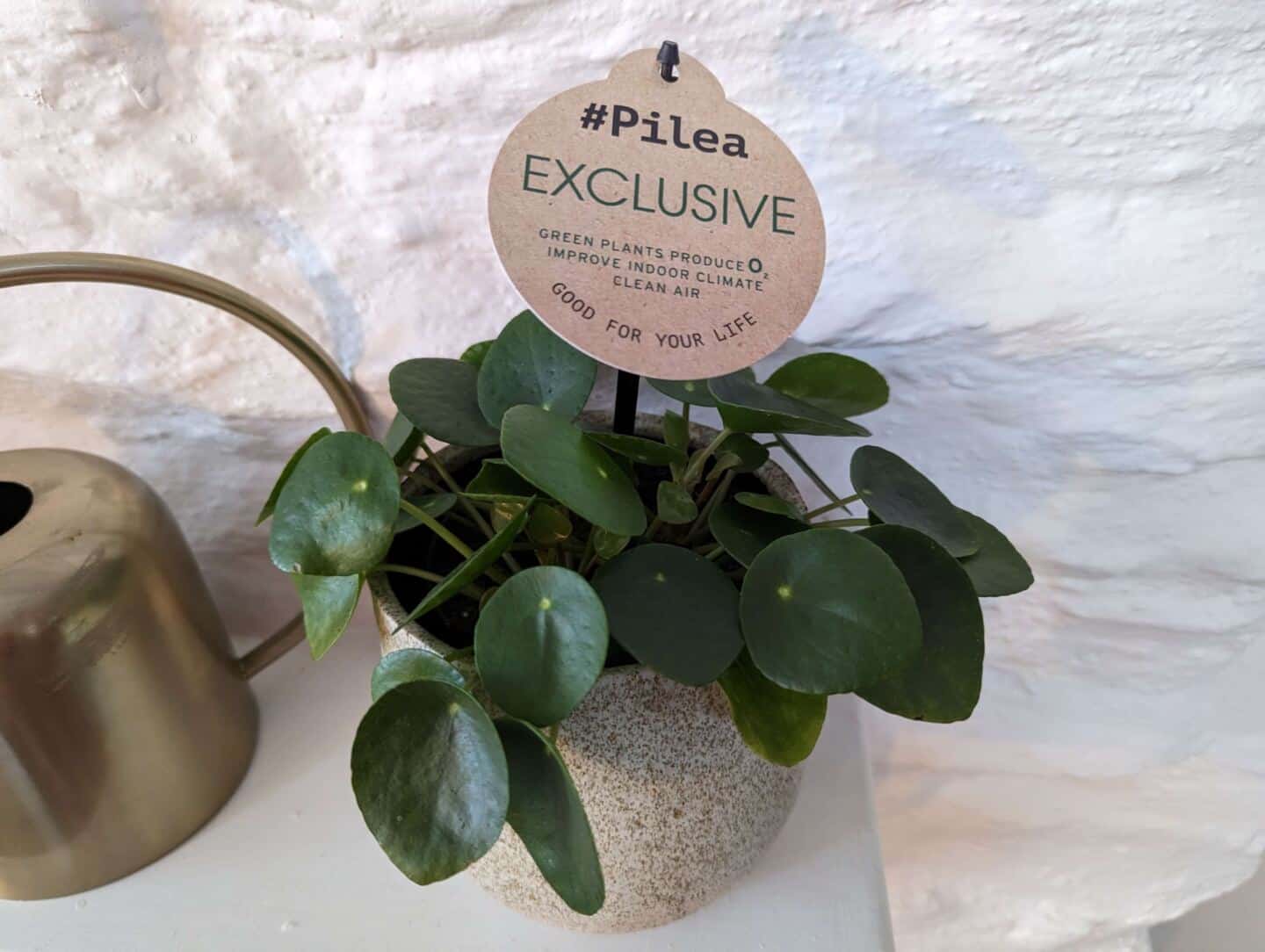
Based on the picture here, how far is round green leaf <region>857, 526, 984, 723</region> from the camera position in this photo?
0.44 meters

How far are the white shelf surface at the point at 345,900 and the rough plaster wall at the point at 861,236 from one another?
23cm

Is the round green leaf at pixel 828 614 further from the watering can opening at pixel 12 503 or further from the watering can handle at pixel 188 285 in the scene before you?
the watering can opening at pixel 12 503

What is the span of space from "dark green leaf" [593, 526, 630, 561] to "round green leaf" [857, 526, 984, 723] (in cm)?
13

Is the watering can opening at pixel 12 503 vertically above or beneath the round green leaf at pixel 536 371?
beneath

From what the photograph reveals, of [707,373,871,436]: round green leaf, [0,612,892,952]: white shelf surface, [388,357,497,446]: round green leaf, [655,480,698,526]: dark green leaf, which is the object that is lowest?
[0,612,892,952]: white shelf surface

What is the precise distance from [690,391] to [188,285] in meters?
0.31

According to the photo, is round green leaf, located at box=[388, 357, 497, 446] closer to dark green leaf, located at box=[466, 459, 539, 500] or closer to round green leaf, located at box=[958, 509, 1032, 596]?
dark green leaf, located at box=[466, 459, 539, 500]

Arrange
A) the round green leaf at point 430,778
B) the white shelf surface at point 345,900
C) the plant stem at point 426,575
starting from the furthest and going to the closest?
the white shelf surface at point 345,900 < the plant stem at point 426,575 < the round green leaf at point 430,778

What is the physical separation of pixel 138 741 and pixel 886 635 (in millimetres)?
489

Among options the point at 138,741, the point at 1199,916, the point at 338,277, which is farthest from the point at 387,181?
the point at 1199,916

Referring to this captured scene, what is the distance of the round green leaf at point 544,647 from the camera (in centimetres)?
40

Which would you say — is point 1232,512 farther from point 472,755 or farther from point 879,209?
point 472,755

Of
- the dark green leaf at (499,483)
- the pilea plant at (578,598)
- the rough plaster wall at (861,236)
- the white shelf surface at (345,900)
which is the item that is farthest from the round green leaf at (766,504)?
the white shelf surface at (345,900)

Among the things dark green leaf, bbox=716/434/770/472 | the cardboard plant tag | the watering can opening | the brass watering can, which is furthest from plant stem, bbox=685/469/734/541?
the watering can opening
